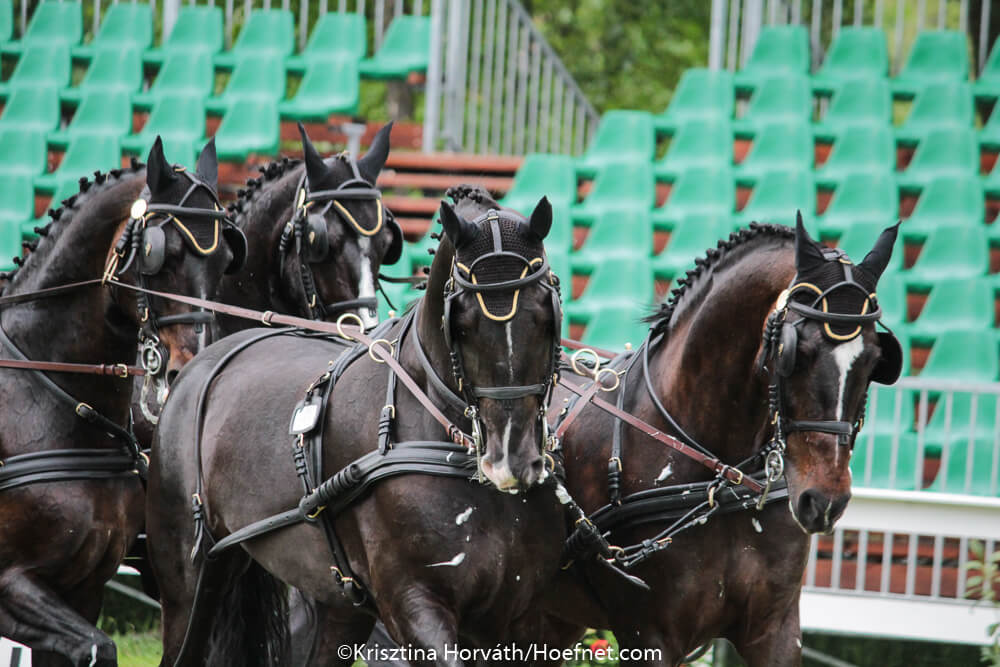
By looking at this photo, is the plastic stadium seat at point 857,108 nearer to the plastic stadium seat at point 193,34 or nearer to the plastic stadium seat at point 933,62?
the plastic stadium seat at point 933,62

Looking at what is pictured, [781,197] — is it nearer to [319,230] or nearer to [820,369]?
[319,230]

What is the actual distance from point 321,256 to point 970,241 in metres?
5.19

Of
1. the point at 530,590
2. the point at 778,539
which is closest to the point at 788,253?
the point at 778,539

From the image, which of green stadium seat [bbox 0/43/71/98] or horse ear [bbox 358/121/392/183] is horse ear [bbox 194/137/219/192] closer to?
horse ear [bbox 358/121/392/183]

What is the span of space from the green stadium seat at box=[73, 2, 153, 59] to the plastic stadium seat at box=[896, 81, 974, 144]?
624cm

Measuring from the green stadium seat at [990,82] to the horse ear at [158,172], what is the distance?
23.3 feet

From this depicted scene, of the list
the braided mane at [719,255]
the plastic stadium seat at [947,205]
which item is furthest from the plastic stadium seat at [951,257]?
the braided mane at [719,255]

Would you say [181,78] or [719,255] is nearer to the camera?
[719,255]

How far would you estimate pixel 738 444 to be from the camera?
4.06m

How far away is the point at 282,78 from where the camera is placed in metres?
10.7

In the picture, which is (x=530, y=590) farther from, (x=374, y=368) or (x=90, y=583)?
(x=90, y=583)

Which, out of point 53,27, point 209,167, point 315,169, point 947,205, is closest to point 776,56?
point 947,205

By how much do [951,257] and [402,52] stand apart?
15.1 feet

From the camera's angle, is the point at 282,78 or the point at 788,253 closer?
the point at 788,253
